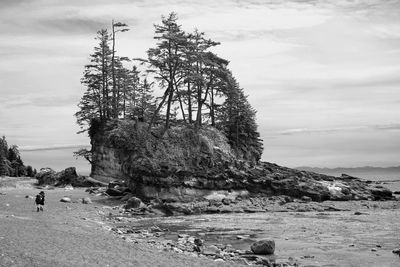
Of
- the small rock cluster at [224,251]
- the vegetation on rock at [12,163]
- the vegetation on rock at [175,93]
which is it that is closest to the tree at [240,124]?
the vegetation on rock at [175,93]

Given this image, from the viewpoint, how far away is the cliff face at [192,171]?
4547 centimetres

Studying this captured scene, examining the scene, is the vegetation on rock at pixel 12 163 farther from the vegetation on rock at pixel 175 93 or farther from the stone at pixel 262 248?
the stone at pixel 262 248

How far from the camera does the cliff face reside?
45.5m

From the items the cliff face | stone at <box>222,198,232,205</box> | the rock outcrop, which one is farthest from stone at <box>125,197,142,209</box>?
the rock outcrop

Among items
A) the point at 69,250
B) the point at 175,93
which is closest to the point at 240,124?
the point at 175,93

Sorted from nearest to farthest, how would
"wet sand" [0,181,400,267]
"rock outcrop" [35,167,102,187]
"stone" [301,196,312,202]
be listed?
"wet sand" [0,181,400,267]
"stone" [301,196,312,202]
"rock outcrop" [35,167,102,187]

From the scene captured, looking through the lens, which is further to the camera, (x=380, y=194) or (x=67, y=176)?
(x=67, y=176)

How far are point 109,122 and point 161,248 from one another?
39848 mm

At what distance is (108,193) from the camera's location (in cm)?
4762

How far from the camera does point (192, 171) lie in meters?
47.4

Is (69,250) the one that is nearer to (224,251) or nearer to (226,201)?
(224,251)

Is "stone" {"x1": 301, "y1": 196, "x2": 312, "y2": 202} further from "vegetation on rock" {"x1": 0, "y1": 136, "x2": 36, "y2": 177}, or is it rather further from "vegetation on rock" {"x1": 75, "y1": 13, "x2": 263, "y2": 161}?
"vegetation on rock" {"x1": 0, "y1": 136, "x2": 36, "y2": 177}

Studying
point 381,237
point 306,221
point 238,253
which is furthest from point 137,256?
point 306,221

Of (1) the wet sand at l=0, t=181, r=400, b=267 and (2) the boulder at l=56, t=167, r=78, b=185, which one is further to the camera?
(2) the boulder at l=56, t=167, r=78, b=185
